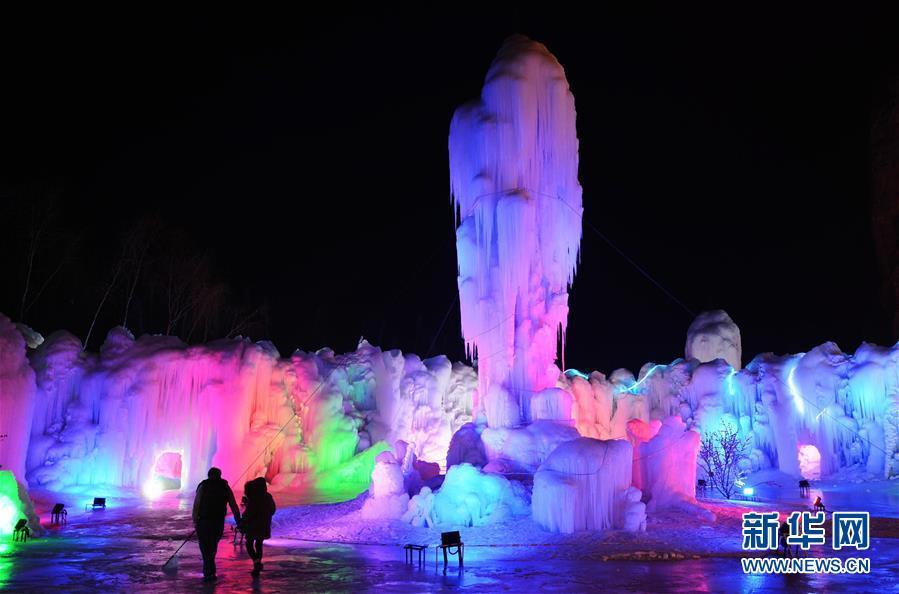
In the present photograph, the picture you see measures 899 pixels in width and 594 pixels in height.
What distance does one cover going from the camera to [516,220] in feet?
66.3

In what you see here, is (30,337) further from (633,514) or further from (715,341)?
(715,341)

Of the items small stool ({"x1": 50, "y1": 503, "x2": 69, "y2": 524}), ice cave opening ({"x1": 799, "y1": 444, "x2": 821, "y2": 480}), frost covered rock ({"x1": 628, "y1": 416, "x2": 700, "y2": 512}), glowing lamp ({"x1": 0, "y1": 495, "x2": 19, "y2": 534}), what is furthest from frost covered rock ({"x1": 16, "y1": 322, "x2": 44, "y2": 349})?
ice cave opening ({"x1": 799, "y1": 444, "x2": 821, "y2": 480})

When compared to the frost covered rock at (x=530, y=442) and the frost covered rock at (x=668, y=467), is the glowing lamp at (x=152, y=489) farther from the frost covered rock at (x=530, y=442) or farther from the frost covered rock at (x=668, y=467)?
the frost covered rock at (x=668, y=467)

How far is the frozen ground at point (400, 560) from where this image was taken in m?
8.43

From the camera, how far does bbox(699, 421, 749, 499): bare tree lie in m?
24.3

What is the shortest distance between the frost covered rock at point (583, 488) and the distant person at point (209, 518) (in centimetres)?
715

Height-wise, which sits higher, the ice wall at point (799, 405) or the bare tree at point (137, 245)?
the bare tree at point (137, 245)

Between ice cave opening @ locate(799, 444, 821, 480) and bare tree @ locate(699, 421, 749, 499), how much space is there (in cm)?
307

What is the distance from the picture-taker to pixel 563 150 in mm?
21469

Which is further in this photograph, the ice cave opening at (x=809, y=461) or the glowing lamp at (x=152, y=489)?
the ice cave opening at (x=809, y=461)

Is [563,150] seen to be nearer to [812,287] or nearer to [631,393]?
[631,393]

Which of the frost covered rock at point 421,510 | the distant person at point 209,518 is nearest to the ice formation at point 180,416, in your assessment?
the frost covered rock at point 421,510

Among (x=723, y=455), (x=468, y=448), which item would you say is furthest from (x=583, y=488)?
(x=723, y=455)

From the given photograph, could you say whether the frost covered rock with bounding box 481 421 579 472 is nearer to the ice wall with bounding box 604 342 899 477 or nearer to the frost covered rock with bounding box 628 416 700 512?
the frost covered rock with bounding box 628 416 700 512
